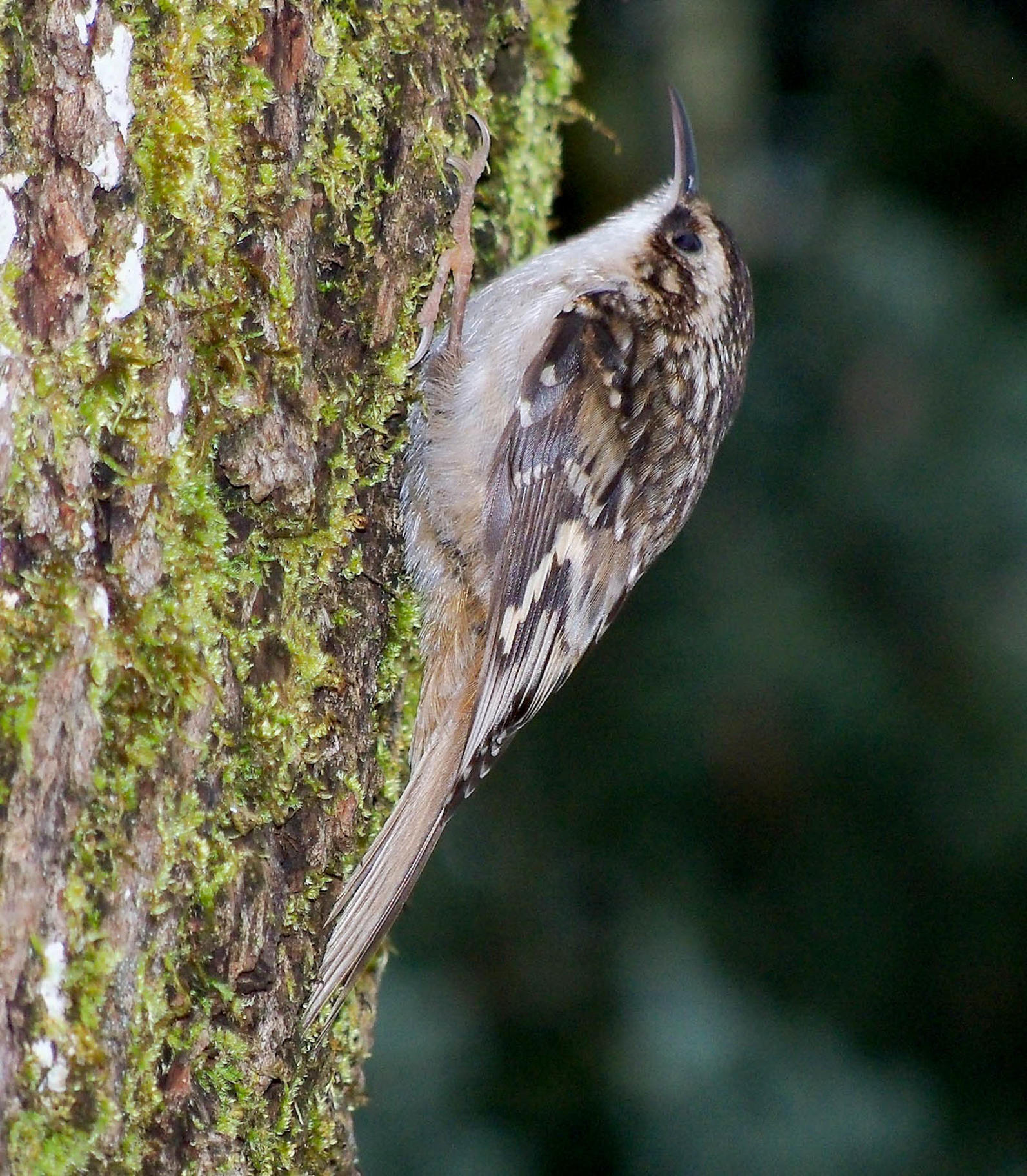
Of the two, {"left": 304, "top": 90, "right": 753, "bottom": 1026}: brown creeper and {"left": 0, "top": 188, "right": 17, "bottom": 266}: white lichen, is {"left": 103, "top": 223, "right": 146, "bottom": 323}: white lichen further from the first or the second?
{"left": 304, "top": 90, "right": 753, "bottom": 1026}: brown creeper

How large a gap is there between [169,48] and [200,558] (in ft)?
2.02

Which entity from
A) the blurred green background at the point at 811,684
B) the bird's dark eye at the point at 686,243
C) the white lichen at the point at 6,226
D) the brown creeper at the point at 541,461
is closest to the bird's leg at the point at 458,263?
the brown creeper at the point at 541,461

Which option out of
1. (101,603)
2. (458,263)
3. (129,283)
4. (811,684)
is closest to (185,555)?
(101,603)

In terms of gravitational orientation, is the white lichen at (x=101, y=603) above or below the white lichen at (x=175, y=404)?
below

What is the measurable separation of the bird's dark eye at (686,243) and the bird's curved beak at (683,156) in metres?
0.11

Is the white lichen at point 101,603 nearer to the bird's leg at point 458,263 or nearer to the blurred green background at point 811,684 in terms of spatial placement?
the bird's leg at point 458,263

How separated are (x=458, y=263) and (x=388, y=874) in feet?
3.27

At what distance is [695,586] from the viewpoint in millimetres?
4008

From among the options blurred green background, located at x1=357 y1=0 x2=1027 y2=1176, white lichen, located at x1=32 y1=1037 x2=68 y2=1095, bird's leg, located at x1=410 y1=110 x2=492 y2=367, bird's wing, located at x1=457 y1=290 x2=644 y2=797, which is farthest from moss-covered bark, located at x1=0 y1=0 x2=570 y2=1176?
blurred green background, located at x1=357 y1=0 x2=1027 y2=1176

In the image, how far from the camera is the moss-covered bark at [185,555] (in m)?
1.50

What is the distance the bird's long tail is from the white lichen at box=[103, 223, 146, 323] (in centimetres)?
85

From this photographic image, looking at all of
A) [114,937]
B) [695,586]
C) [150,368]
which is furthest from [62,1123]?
[695,586]

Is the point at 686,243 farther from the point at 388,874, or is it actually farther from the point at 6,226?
the point at 6,226

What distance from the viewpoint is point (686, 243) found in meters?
2.75
